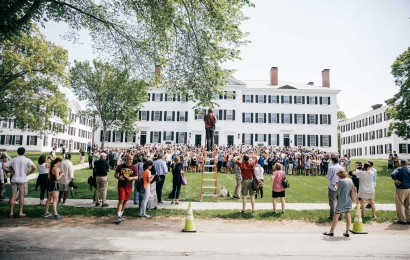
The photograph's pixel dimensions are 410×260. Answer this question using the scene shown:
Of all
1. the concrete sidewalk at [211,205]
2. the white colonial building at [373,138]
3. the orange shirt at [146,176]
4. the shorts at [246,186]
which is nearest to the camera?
the orange shirt at [146,176]

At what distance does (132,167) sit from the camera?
906cm

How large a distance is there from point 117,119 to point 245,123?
64.4ft

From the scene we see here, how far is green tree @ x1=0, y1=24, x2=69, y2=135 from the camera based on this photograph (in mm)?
27672

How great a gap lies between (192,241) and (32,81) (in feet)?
97.6

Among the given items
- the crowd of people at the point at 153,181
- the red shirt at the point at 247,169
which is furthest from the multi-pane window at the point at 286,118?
the red shirt at the point at 247,169

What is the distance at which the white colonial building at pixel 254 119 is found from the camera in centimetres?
4403

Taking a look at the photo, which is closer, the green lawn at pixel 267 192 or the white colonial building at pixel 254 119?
the green lawn at pixel 267 192

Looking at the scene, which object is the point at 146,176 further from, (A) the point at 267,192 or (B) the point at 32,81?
(B) the point at 32,81

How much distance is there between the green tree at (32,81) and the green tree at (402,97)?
36.6 meters

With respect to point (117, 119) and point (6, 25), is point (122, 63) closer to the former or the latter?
point (6, 25)

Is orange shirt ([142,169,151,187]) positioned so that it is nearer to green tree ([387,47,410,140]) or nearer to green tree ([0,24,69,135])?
green tree ([0,24,69,135])

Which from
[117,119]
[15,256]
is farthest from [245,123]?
[15,256]

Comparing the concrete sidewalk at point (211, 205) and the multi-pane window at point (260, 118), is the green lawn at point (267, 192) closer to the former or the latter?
the concrete sidewalk at point (211, 205)

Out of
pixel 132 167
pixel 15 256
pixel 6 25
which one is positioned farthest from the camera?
pixel 6 25
